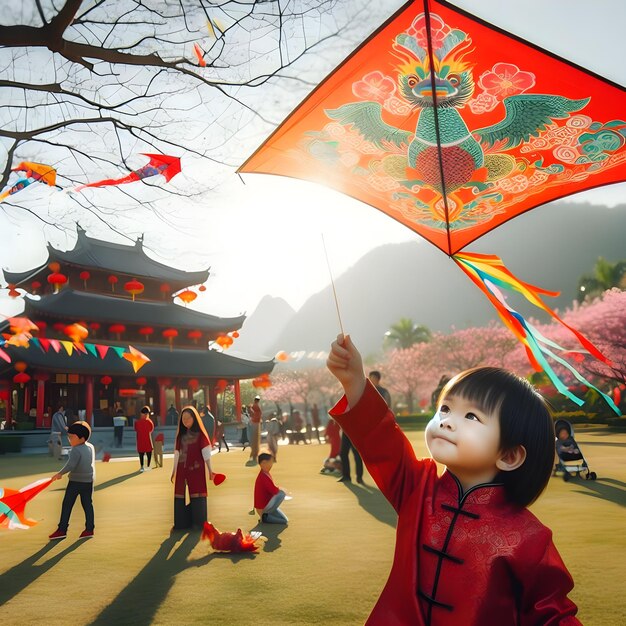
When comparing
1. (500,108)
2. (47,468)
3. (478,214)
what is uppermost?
(500,108)

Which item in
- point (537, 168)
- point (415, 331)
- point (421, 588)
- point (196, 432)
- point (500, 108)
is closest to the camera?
point (421, 588)

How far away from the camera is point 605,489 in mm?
8805

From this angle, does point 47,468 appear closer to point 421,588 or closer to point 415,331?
point 421,588

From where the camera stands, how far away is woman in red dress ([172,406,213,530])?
6746mm

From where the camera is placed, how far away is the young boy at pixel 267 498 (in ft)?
22.7

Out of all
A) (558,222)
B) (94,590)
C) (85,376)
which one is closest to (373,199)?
(94,590)

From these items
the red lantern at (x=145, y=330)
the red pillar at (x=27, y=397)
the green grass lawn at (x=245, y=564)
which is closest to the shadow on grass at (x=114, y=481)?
the green grass lawn at (x=245, y=564)

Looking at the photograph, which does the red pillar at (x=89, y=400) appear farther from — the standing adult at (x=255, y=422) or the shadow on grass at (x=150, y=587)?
the shadow on grass at (x=150, y=587)

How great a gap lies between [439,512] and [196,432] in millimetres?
5238

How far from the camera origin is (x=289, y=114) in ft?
11.8

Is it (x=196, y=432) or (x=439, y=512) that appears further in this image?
(x=196, y=432)

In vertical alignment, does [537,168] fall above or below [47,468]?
above

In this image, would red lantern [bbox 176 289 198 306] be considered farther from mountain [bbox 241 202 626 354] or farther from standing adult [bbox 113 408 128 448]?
mountain [bbox 241 202 626 354]

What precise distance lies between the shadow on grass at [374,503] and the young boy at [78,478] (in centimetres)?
333
